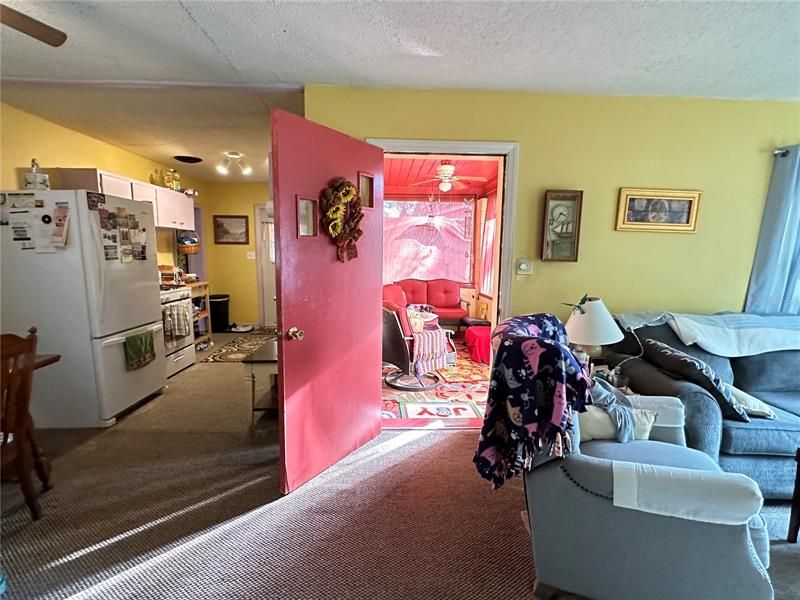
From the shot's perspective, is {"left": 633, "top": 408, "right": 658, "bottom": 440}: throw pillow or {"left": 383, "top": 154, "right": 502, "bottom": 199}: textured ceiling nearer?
{"left": 633, "top": 408, "right": 658, "bottom": 440}: throw pillow

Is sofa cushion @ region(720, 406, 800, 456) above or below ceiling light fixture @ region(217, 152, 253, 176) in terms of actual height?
below

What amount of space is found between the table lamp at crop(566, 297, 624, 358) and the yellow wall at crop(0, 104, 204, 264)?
4.38m

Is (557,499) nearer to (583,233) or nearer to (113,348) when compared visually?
(583,233)

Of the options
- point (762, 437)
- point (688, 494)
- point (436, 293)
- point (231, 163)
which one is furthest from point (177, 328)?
point (762, 437)

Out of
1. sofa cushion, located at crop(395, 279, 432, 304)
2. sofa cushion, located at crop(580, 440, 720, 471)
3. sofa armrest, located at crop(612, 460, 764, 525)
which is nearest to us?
sofa armrest, located at crop(612, 460, 764, 525)

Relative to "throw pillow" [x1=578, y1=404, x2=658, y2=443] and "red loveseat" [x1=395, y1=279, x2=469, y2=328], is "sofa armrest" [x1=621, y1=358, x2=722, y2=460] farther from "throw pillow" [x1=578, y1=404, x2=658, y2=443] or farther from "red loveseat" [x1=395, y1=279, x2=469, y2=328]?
"red loveseat" [x1=395, y1=279, x2=469, y2=328]

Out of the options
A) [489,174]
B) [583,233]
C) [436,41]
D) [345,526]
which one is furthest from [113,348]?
[489,174]

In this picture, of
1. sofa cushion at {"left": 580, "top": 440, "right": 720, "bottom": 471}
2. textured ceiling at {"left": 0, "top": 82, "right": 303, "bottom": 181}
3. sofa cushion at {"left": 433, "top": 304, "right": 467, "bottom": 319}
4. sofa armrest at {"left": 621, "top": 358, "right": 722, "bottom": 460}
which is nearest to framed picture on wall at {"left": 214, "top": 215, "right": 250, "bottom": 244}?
textured ceiling at {"left": 0, "top": 82, "right": 303, "bottom": 181}

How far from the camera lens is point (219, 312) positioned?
5922 millimetres

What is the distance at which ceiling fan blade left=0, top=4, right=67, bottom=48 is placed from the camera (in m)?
1.39

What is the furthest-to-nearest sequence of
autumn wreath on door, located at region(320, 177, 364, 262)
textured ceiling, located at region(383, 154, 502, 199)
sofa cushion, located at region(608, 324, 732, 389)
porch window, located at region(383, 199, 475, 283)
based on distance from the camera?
porch window, located at region(383, 199, 475, 283), textured ceiling, located at region(383, 154, 502, 199), sofa cushion, located at region(608, 324, 732, 389), autumn wreath on door, located at region(320, 177, 364, 262)

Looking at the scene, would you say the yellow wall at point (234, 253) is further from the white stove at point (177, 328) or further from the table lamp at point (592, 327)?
the table lamp at point (592, 327)

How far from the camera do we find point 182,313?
404cm

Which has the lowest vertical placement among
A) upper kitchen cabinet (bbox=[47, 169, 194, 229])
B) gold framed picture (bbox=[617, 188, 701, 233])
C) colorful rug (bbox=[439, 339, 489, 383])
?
colorful rug (bbox=[439, 339, 489, 383])
